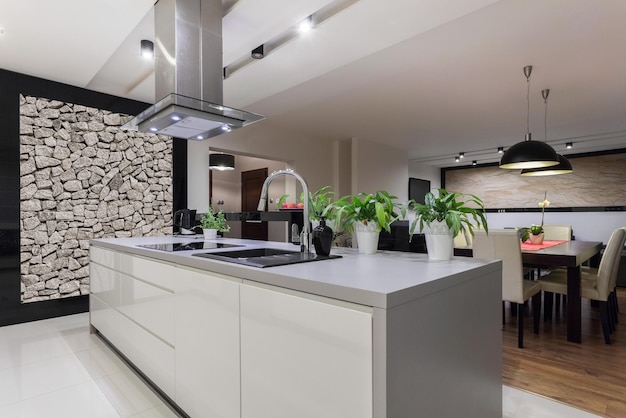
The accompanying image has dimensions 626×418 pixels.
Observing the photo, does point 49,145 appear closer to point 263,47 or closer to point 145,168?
point 145,168

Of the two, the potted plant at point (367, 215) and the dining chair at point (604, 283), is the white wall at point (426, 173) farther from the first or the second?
the potted plant at point (367, 215)

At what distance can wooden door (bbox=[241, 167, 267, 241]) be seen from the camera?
7.01 meters

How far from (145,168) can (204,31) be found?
7.51 feet

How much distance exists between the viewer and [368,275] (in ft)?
3.67

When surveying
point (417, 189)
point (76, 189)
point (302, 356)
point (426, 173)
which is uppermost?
point (426, 173)

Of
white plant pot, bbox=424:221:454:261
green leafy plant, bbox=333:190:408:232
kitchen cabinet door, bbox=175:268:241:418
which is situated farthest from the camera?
green leafy plant, bbox=333:190:408:232

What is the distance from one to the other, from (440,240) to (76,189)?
149 inches

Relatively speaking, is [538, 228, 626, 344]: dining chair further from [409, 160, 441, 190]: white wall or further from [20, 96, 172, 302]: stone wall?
[409, 160, 441, 190]: white wall

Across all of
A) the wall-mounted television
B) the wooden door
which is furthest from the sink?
the wall-mounted television

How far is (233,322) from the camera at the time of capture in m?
1.34

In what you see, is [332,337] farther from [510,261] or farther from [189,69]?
[510,261]

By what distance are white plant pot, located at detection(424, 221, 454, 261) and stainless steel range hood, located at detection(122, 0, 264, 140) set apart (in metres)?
1.56

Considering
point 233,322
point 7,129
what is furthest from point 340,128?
point 233,322

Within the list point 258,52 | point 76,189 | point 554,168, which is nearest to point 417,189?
point 554,168
